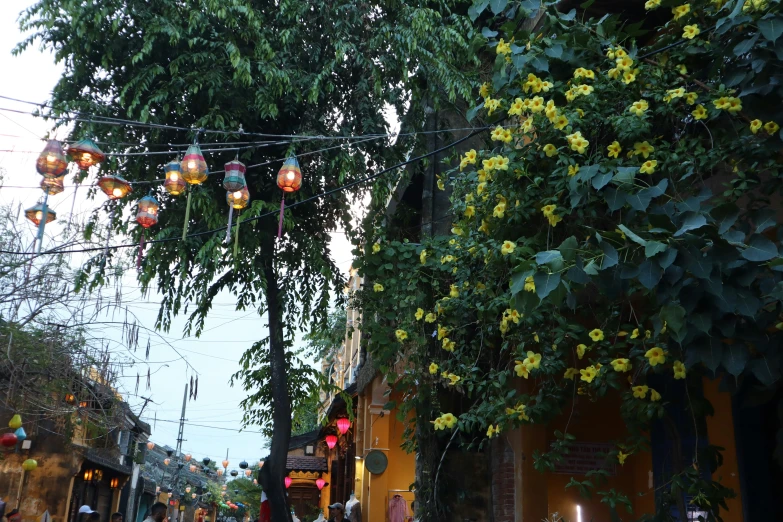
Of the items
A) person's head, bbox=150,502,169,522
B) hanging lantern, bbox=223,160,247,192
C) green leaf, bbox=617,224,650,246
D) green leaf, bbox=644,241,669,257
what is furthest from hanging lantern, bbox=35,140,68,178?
green leaf, bbox=644,241,669,257

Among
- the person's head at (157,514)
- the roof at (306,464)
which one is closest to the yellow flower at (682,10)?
the person's head at (157,514)

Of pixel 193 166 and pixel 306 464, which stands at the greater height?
pixel 193 166

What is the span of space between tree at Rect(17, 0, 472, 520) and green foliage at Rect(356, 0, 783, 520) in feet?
11.5

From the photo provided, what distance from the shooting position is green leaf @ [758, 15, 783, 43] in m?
3.74

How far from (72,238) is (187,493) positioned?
37.7m

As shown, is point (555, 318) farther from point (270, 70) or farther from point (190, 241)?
point (190, 241)

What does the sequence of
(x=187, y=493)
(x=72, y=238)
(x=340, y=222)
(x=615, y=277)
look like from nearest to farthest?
(x=615, y=277) < (x=72, y=238) < (x=340, y=222) < (x=187, y=493)

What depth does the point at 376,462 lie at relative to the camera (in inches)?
523

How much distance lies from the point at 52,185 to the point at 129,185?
1.13 m

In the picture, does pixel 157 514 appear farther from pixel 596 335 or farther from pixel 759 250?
pixel 759 250

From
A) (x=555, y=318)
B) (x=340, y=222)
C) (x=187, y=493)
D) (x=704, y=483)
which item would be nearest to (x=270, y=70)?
(x=340, y=222)

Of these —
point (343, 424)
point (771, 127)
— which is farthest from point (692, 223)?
point (343, 424)

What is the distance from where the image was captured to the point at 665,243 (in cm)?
351

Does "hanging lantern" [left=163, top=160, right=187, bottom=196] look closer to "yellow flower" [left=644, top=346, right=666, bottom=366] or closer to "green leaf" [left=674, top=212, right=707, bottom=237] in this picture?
"yellow flower" [left=644, top=346, right=666, bottom=366]
